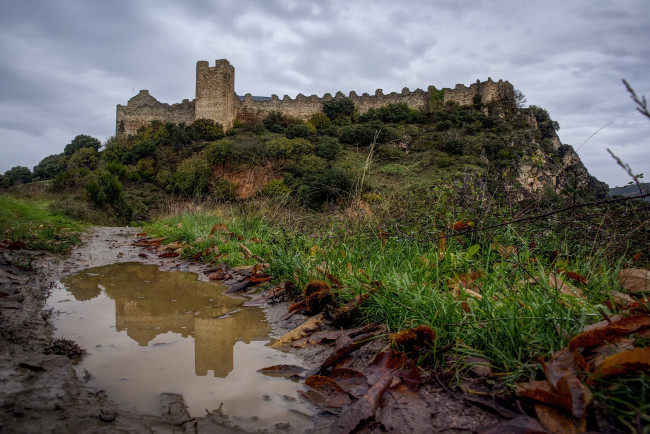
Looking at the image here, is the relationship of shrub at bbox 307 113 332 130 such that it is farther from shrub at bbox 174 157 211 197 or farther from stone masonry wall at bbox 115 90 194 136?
shrub at bbox 174 157 211 197

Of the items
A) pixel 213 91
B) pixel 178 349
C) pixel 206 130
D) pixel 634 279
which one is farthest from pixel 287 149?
pixel 634 279

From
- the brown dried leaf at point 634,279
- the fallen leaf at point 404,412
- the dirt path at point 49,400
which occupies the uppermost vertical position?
the brown dried leaf at point 634,279

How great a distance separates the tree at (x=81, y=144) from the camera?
50.3 metres

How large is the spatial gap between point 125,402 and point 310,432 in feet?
2.12

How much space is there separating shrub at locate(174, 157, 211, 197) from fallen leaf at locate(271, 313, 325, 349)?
1019 inches

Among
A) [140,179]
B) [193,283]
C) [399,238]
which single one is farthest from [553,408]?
[140,179]

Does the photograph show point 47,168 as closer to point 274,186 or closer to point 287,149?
point 287,149

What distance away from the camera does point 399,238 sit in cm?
337

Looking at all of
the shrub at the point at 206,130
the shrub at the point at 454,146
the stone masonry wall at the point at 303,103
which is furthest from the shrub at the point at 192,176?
the shrub at the point at 454,146

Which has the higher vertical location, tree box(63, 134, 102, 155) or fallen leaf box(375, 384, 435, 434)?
tree box(63, 134, 102, 155)

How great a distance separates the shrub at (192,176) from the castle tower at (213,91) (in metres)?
8.73

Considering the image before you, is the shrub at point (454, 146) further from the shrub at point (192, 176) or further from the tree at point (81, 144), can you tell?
the tree at point (81, 144)

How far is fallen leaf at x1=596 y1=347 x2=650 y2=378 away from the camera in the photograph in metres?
1.05

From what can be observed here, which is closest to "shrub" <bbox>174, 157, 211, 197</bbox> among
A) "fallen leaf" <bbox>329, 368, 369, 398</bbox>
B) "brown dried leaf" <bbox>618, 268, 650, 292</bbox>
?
"fallen leaf" <bbox>329, 368, 369, 398</bbox>
